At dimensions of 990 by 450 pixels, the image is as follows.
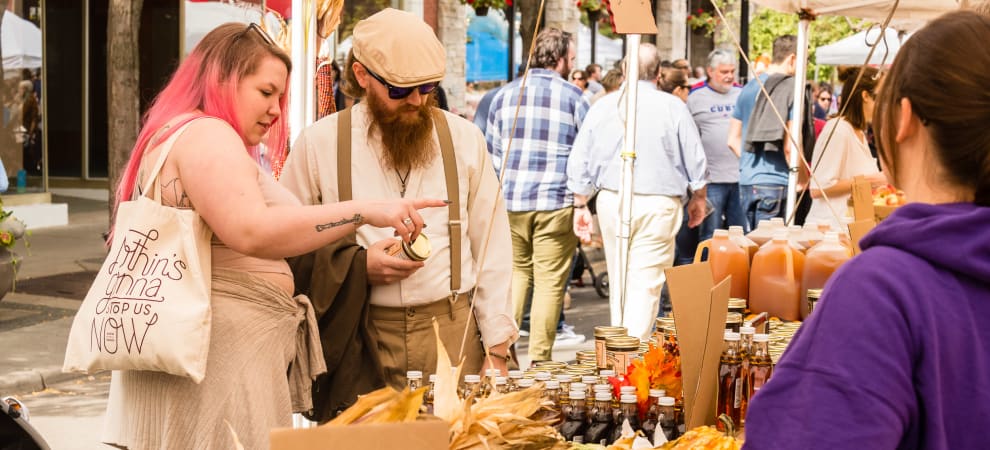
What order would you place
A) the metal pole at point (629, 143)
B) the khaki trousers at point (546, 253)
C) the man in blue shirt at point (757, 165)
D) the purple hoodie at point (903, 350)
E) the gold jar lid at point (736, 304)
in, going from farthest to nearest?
the man in blue shirt at point (757, 165)
the khaki trousers at point (546, 253)
the metal pole at point (629, 143)
the gold jar lid at point (736, 304)
the purple hoodie at point (903, 350)

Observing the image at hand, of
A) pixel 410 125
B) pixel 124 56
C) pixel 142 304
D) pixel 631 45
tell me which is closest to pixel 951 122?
pixel 142 304

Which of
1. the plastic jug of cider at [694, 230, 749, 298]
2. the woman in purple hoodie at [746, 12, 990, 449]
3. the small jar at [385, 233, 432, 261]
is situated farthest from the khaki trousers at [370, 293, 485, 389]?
the woman in purple hoodie at [746, 12, 990, 449]

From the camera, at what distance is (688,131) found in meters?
7.05

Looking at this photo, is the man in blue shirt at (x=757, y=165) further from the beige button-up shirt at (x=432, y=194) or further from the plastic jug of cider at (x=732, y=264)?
the beige button-up shirt at (x=432, y=194)

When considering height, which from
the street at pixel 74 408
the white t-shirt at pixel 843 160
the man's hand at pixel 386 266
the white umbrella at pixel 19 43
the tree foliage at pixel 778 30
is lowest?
the street at pixel 74 408

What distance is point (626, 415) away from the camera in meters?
2.68

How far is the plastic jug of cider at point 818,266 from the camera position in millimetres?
4039

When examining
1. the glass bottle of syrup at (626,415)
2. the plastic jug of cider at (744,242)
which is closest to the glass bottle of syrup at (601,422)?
the glass bottle of syrup at (626,415)

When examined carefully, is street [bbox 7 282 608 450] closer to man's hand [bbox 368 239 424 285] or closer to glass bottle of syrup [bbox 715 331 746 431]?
man's hand [bbox 368 239 424 285]

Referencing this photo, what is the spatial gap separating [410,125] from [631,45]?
102 inches

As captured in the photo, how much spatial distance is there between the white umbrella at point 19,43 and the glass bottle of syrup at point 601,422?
500 inches

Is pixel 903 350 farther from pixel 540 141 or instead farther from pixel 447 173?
pixel 540 141

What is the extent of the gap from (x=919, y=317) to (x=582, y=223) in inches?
218

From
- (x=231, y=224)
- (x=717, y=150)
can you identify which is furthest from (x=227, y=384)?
(x=717, y=150)
